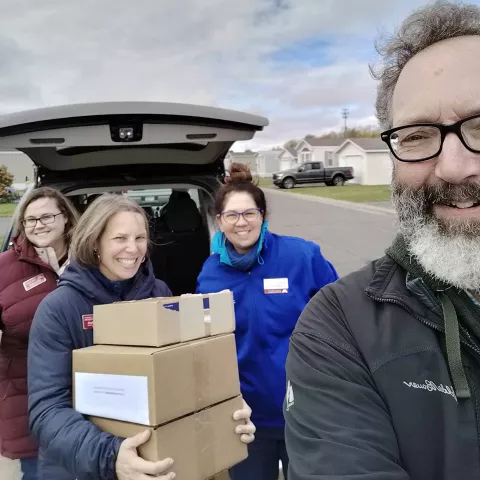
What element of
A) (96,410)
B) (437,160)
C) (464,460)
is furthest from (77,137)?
(464,460)

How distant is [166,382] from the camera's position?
153 cm

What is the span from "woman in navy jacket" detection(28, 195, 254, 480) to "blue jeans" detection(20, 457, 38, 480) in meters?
0.57

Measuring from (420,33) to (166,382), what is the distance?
1.31 meters

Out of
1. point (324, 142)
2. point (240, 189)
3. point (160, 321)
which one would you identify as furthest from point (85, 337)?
point (324, 142)

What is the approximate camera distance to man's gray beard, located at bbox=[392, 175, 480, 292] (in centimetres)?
112

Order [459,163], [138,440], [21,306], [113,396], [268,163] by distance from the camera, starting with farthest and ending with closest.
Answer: [268,163] → [21,306] → [113,396] → [138,440] → [459,163]

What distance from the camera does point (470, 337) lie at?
1.04m

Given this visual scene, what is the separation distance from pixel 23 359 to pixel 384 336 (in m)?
1.97

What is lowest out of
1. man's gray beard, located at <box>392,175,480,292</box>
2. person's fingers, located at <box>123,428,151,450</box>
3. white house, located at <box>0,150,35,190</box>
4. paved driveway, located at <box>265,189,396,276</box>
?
paved driveway, located at <box>265,189,396,276</box>

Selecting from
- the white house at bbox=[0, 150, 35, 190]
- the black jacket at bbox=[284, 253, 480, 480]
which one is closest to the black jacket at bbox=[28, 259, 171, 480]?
the black jacket at bbox=[284, 253, 480, 480]

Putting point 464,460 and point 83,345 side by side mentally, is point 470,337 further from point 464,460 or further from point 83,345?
point 83,345

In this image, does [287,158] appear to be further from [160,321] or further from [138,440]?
[138,440]

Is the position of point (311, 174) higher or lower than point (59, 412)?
higher

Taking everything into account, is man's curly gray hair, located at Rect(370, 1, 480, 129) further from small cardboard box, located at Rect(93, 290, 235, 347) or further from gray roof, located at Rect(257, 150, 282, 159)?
gray roof, located at Rect(257, 150, 282, 159)
